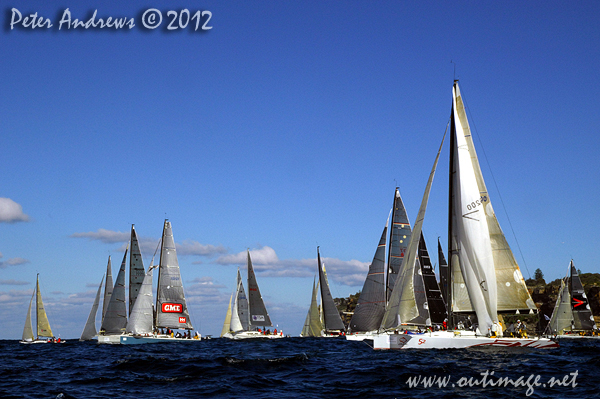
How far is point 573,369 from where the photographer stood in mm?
24656

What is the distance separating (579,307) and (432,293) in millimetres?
37480

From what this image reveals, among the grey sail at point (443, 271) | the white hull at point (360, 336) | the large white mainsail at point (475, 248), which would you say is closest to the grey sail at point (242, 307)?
the white hull at point (360, 336)

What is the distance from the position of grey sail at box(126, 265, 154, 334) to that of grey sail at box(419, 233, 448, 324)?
30101 millimetres

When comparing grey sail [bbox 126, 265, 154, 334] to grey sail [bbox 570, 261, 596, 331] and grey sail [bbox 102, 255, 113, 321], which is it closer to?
grey sail [bbox 102, 255, 113, 321]

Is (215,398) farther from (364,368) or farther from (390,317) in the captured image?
(390,317)

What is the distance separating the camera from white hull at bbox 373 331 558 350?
29750mm

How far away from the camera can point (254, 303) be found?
78.5m

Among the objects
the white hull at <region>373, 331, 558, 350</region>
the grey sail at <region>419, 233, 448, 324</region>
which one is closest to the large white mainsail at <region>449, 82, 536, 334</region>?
the white hull at <region>373, 331, 558, 350</region>

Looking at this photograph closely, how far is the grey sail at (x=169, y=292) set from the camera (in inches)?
2414

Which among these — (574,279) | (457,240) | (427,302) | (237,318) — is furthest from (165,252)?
(574,279)

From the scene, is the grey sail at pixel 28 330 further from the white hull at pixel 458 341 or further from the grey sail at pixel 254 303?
the white hull at pixel 458 341

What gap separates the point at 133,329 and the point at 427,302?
1233 inches

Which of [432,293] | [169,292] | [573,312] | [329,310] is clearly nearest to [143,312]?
[169,292]

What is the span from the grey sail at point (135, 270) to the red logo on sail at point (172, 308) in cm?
437
